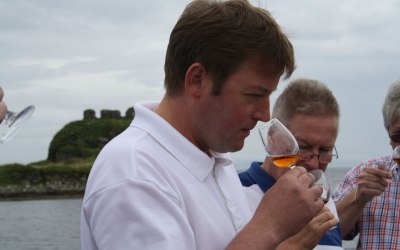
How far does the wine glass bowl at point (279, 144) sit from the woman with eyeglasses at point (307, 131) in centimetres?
65

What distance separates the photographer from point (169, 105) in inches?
98.3

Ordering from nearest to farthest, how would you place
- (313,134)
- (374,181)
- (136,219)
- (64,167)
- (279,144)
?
(136,219), (279,144), (313,134), (374,181), (64,167)

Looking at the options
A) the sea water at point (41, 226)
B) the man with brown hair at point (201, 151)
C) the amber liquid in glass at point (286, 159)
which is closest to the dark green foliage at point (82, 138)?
the sea water at point (41, 226)

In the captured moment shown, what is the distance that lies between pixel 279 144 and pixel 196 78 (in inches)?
24.0

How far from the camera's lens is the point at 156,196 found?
2170 mm

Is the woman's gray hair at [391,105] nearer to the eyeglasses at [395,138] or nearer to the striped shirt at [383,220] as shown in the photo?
the eyeglasses at [395,138]

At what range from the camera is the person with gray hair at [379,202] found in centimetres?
416

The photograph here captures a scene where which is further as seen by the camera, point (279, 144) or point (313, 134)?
point (313, 134)

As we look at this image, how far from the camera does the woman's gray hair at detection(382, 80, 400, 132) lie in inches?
169

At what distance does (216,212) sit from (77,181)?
104 metres

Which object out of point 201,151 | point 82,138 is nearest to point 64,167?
point 82,138

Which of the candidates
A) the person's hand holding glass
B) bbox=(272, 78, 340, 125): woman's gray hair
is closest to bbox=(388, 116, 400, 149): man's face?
bbox=(272, 78, 340, 125): woman's gray hair

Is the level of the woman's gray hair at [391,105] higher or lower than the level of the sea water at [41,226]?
higher

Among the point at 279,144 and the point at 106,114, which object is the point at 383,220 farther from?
the point at 106,114
